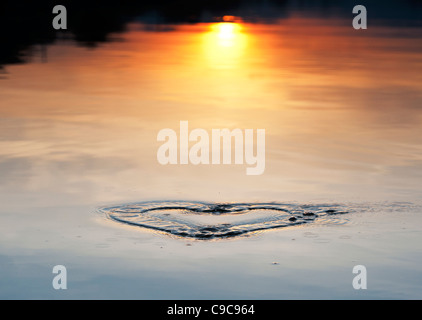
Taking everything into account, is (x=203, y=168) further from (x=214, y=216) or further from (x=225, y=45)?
(x=225, y=45)

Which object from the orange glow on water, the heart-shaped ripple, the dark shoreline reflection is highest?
the dark shoreline reflection

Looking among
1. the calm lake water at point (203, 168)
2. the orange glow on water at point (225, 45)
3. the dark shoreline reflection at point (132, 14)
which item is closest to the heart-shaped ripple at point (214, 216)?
the calm lake water at point (203, 168)

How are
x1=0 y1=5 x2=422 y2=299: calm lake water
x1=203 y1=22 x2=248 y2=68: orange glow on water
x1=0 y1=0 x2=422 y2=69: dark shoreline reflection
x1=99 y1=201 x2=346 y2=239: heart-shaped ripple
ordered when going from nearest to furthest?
x1=0 y1=5 x2=422 y2=299: calm lake water, x1=99 y1=201 x2=346 y2=239: heart-shaped ripple, x1=203 y1=22 x2=248 y2=68: orange glow on water, x1=0 y1=0 x2=422 y2=69: dark shoreline reflection

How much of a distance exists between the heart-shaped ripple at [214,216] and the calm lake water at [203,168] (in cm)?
22

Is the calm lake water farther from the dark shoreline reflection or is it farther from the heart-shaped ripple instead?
the dark shoreline reflection

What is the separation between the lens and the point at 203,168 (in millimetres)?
12961

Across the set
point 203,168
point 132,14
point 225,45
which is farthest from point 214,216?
point 132,14

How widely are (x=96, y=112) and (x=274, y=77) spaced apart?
5803 mm

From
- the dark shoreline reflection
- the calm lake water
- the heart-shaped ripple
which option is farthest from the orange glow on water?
the heart-shaped ripple

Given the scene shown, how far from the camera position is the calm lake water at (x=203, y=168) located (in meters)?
9.10

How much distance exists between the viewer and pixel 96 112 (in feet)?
55.9

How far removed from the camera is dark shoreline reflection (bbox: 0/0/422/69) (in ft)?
94.7

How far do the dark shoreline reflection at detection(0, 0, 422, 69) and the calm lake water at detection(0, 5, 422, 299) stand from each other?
10.7ft

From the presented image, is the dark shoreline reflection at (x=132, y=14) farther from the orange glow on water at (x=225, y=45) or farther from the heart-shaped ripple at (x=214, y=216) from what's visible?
the heart-shaped ripple at (x=214, y=216)
